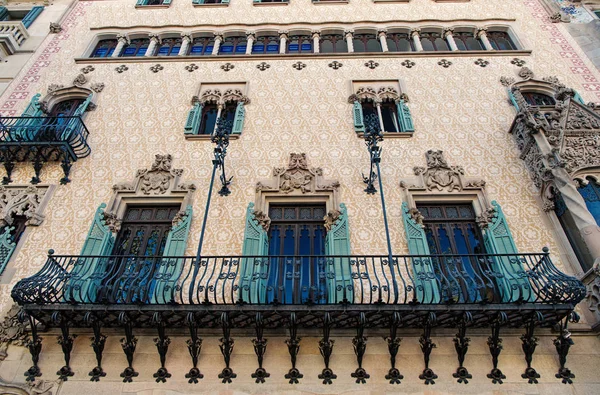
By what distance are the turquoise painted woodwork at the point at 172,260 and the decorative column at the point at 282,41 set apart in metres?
6.68

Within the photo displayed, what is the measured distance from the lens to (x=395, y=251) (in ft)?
27.0

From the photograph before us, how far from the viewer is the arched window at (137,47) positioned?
1368 centimetres

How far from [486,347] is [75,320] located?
6.70 m

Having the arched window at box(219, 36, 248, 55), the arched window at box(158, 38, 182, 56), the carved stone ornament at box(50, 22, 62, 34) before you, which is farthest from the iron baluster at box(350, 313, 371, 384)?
the carved stone ornament at box(50, 22, 62, 34)

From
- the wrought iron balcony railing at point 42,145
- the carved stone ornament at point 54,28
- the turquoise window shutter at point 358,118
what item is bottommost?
the wrought iron balcony railing at point 42,145

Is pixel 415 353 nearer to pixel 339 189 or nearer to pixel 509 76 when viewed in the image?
pixel 339 189

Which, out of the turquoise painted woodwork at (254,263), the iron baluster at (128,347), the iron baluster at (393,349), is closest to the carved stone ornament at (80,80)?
the turquoise painted woodwork at (254,263)

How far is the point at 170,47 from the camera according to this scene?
13.9 metres

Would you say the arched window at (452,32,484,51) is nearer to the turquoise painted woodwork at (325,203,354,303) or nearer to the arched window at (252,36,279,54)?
the arched window at (252,36,279,54)

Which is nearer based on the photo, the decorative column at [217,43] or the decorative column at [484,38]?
the decorative column at [484,38]

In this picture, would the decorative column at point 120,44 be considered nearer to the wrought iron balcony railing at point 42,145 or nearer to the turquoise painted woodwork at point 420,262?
the wrought iron balcony railing at point 42,145

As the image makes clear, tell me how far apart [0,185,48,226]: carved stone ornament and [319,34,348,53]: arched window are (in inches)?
351

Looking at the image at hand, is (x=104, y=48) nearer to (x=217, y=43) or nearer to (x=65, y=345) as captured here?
(x=217, y=43)

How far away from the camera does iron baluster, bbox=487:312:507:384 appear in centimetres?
659
